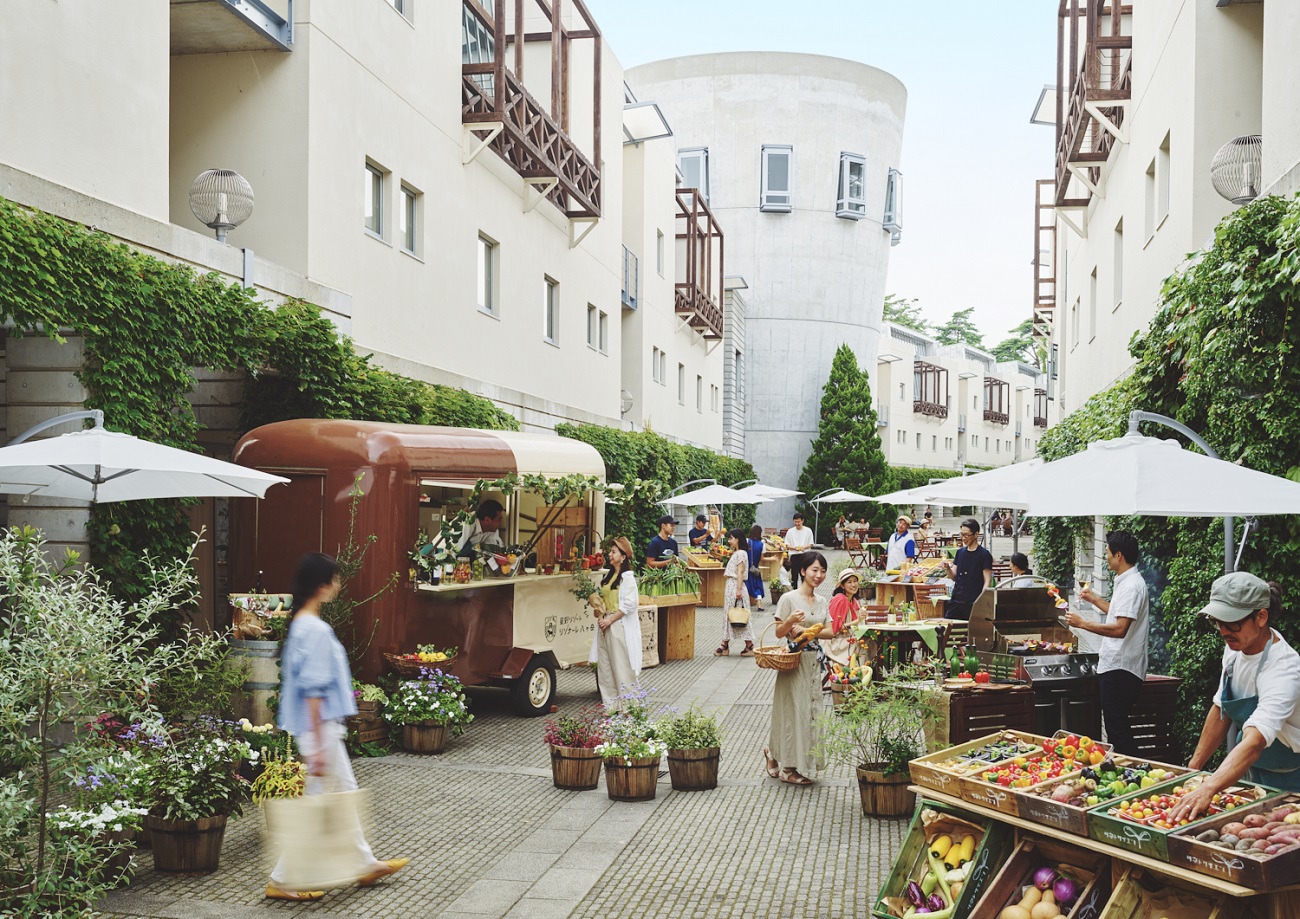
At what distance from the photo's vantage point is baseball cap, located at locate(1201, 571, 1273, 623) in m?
5.54

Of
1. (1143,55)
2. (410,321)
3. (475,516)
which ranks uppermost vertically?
(1143,55)

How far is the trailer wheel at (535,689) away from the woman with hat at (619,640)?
99 centimetres

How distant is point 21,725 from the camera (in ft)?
20.1

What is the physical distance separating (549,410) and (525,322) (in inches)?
78.5

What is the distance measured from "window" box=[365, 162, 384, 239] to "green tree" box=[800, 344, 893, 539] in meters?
35.5

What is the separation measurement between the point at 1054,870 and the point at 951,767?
858mm

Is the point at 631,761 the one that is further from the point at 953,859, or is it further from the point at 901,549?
the point at 901,549

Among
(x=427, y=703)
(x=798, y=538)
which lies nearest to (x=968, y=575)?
(x=427, y=703)

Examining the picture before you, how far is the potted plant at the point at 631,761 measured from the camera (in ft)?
31.0

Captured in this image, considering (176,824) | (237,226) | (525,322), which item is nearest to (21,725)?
(176,824)

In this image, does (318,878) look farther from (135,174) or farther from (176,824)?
(135,174)

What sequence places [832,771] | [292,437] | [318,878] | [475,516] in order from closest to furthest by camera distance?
[318,878], [832,771], [292,437], [475,516]

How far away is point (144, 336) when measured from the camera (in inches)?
396

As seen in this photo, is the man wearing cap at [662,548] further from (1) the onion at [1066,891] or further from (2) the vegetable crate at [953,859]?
(1) the onion at [1066,891]
